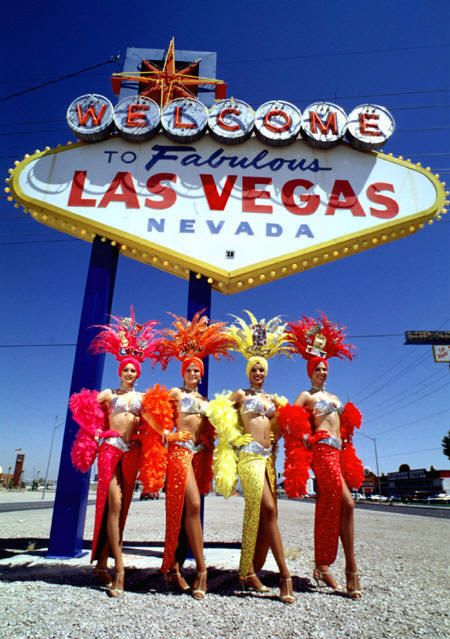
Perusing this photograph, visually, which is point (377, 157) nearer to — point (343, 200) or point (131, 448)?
point (343, 200)

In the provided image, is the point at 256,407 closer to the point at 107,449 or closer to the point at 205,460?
the point at 205,460

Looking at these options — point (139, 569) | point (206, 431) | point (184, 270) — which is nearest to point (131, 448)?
point (206, 431)

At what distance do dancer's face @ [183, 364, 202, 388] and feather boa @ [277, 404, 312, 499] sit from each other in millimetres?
912

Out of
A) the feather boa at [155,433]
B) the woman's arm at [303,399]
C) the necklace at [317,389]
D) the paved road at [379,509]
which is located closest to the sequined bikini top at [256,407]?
the woman's arm at [303,399]

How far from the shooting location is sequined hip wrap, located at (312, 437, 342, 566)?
12.0 ft

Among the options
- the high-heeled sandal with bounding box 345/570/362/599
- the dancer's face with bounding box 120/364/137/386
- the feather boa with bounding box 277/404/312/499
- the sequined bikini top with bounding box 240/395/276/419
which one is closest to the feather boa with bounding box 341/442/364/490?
the feather boa with bounding box 277/404/312/499

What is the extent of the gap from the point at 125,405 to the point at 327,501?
82.2 inches

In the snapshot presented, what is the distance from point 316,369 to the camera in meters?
4.21

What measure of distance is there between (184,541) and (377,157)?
5.82m

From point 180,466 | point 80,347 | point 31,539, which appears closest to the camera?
point 180,466

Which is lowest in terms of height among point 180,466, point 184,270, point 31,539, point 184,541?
point 31,539

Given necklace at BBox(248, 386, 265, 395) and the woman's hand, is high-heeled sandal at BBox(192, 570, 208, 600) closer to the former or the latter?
the woman's hand

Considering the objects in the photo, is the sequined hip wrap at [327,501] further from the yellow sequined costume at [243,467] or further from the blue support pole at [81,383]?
the blue support pole at [81,383]

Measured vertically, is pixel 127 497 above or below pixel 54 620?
above
